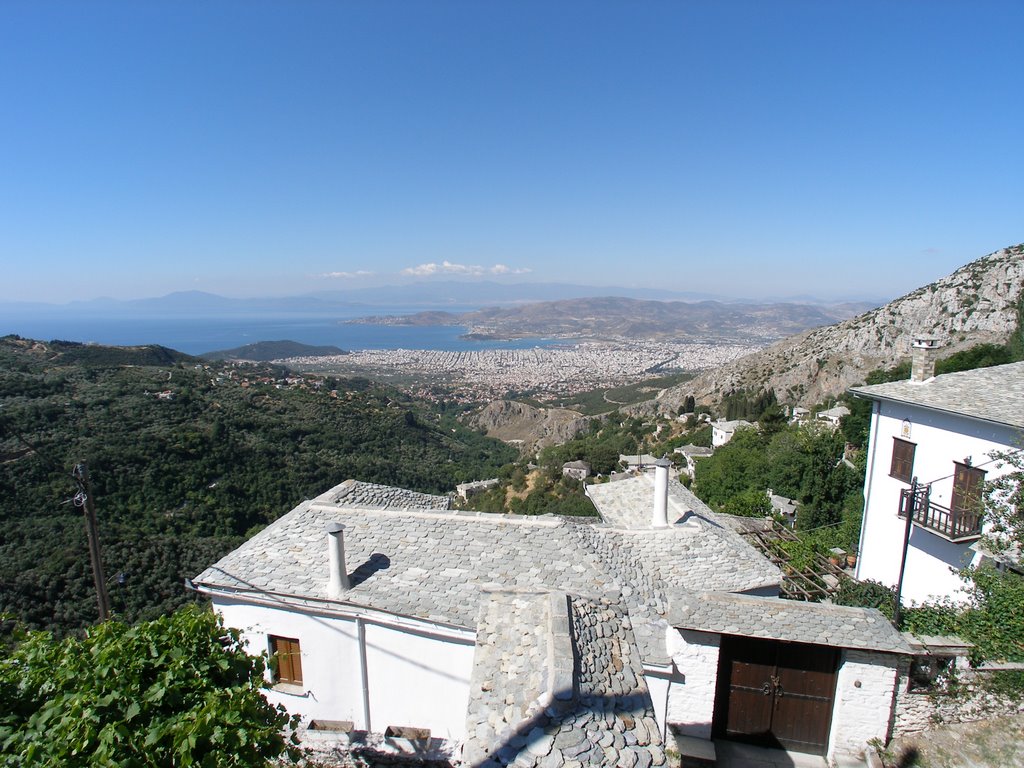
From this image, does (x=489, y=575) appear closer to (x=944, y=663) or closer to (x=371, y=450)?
(x=944, y=663)

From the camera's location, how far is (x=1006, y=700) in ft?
21.7

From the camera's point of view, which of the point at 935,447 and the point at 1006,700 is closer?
the point at 1006,700

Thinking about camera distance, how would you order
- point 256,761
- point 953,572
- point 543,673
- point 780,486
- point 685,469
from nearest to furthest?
point 256,761 → point 543,673 → point 953,572 → point 780,486 → point 685,469

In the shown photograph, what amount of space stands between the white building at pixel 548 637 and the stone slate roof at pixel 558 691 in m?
0.02

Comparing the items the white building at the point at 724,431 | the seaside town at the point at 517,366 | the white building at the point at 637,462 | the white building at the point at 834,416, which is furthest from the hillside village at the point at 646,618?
the seaside town at the point at 517,366

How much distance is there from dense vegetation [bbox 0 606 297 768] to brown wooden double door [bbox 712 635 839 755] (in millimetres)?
5614

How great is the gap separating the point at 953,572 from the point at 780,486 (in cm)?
1038

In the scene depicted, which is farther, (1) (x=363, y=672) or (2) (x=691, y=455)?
(2) (x=691, y=455)

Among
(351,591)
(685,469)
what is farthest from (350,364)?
(351,591)

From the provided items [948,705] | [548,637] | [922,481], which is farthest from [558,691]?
[922,481]

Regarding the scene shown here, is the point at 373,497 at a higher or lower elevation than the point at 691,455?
higher

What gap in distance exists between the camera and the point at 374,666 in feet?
25.8

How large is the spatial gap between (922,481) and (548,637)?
10448 mm

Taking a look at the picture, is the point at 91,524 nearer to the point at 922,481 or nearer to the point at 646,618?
the point at 646,618
